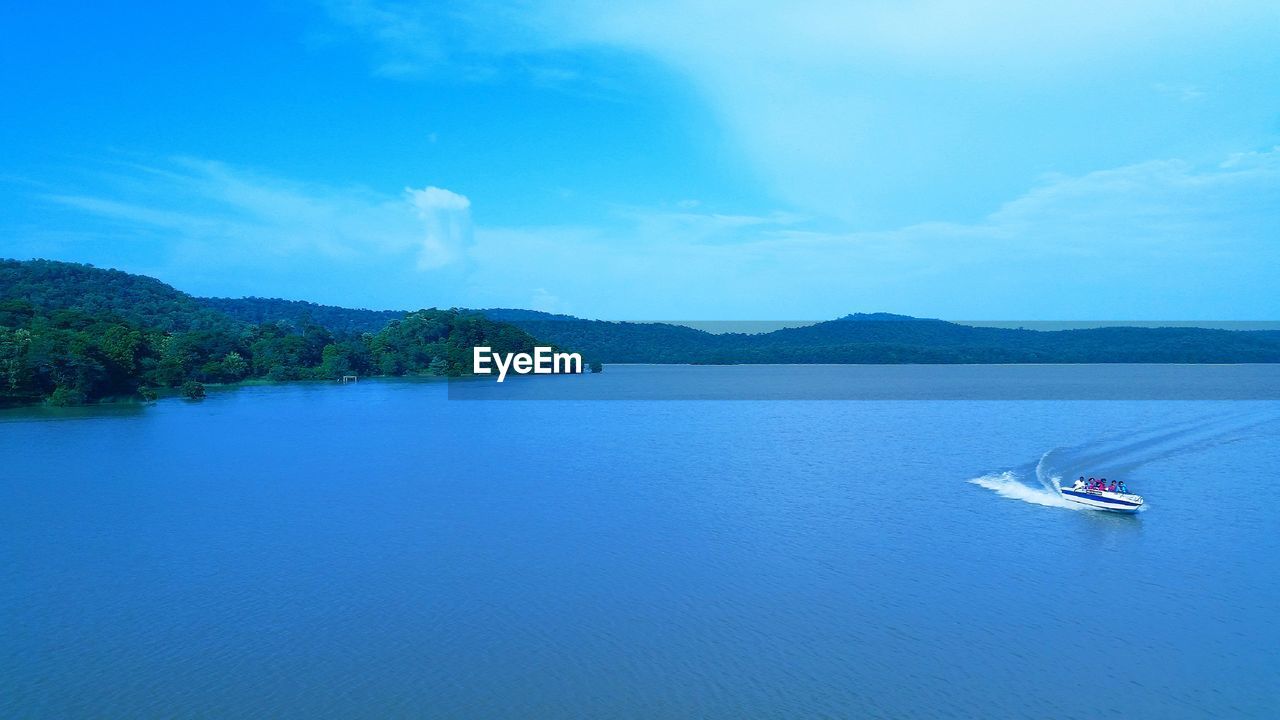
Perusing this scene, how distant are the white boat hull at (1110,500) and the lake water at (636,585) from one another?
0.25 meters

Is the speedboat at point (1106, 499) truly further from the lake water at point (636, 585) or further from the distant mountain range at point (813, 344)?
the distant mountain range at point (813, 344)

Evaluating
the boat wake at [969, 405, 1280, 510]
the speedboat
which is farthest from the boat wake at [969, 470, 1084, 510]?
the speedboat

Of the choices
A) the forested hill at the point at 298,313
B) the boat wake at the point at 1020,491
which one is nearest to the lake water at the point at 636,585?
the boat wake at the point at 1020,491

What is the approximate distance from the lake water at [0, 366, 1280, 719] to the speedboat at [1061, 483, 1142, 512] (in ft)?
0.84

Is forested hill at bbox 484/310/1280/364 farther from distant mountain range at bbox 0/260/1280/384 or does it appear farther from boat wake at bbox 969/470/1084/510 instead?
boat wake at bbox 969/470/1084/510

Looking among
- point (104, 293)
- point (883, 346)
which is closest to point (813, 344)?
point (883, 346)

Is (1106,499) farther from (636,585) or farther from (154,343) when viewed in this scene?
(154,343)

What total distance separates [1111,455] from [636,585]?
70.6 feet

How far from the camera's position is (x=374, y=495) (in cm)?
2230

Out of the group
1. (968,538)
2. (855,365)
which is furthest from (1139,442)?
(855,365)

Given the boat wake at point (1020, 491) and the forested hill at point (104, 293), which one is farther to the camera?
the forested hill at point (104, 293)

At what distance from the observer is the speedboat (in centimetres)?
1905

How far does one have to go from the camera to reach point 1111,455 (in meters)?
28.5

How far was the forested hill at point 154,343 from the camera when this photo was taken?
44531 mm
